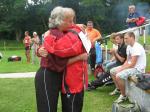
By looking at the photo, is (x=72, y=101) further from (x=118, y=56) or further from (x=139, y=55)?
(x=118, y=56)

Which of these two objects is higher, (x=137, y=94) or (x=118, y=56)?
(x=118, y=56)

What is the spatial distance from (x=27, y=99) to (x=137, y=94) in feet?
8.73

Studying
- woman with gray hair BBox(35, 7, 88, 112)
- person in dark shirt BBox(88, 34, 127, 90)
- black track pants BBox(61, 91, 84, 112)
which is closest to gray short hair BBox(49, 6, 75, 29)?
woman with gray hair BBox(35, 7, 88, 112)

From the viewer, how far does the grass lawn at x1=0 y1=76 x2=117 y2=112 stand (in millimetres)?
7559

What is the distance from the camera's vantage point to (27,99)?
27.9ft

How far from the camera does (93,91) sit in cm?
924

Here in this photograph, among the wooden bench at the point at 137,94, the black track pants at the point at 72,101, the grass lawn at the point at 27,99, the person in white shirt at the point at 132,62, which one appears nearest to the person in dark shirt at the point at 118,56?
the grass lawn at the point at 27,99

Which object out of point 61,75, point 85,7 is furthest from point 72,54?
point 85,7

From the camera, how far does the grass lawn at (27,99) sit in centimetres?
756

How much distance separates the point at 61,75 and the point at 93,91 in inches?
179

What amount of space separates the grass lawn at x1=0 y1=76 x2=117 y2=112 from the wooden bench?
1.52 ft

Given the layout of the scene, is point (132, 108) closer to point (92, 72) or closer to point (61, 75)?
point (61, 75)

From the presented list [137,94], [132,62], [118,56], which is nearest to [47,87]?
[137,94]

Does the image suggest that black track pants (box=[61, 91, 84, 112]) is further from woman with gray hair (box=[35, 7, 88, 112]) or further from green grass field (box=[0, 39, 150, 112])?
green grass field (box=[0, 39, 150, 112])
